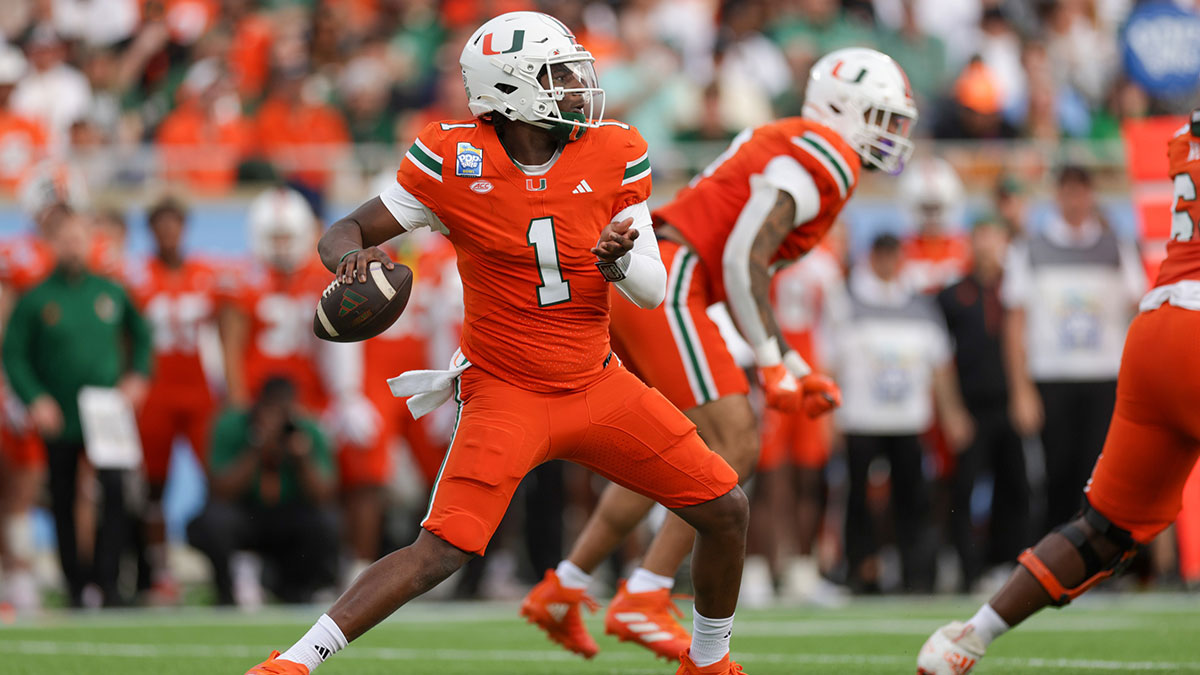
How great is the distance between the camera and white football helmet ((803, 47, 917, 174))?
6.28 metres

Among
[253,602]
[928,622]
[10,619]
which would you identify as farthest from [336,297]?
[253,602]

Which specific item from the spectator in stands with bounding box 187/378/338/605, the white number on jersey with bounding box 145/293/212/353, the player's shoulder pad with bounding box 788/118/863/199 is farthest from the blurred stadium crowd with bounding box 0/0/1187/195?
the player's shoulder pad with bounding box 788/118/863/199

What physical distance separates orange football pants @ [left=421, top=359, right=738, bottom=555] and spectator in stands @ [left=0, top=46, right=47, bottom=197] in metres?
7.85

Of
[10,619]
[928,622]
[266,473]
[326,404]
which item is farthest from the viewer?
[326,404]

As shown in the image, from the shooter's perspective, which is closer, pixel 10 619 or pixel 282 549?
pixel 10 619

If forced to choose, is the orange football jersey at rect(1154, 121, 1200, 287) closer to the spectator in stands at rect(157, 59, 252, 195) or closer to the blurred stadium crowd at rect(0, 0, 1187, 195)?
the blurred stadium crowd at rect(0, 0, 1187, 195)

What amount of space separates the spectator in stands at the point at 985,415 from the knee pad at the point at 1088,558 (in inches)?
187

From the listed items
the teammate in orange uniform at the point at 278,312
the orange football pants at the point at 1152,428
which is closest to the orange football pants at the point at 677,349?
the orange football pants at the point at 1152,428

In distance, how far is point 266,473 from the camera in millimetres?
9883

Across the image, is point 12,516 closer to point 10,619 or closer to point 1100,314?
point 10,619

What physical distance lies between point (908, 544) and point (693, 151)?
3569 millimetres

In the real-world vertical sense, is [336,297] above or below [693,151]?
above

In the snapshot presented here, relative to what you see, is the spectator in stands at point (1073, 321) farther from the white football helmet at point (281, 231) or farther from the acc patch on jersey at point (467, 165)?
the acc patch on jersey at point (467, 165)

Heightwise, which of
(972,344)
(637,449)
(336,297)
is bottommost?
(972,344)
